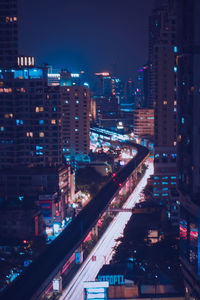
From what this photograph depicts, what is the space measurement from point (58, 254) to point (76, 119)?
2569 cm

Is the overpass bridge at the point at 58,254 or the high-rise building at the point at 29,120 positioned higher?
the high-rise building at the point at 29,120

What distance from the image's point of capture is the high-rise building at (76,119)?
41.1 m

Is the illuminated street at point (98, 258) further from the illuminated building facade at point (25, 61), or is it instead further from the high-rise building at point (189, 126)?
the illuminated building facade at point (25, 61)

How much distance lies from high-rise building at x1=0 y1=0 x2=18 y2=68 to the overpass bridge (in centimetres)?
922

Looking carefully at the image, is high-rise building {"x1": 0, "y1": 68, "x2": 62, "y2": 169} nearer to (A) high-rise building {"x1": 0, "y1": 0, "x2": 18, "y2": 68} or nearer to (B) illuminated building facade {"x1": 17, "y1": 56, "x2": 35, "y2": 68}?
(A) high-rise building {"x1": 0, "y1": 0, "x2": 18, "y2": 68}

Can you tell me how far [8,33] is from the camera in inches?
1145

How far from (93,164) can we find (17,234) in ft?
57.2

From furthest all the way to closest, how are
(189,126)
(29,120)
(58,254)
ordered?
(29,120)
(58,254)
(189,126)

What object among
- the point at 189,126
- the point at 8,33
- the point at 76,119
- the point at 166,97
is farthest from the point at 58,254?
the point at 76,119

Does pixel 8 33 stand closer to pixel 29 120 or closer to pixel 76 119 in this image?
pixel 29 120

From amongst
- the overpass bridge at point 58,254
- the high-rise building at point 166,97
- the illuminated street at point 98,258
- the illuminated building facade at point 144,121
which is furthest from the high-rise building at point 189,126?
the illuminated building facade at point 144,121

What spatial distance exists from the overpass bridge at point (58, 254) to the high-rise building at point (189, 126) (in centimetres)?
388

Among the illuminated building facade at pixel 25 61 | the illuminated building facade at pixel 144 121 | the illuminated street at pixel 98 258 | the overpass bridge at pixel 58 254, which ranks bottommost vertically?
the illuminated street at pixel 98 258

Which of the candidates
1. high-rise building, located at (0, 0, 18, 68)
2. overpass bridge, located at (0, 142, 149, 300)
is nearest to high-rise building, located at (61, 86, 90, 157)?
overpass bridge, located at (0, 142, 149, 300)
